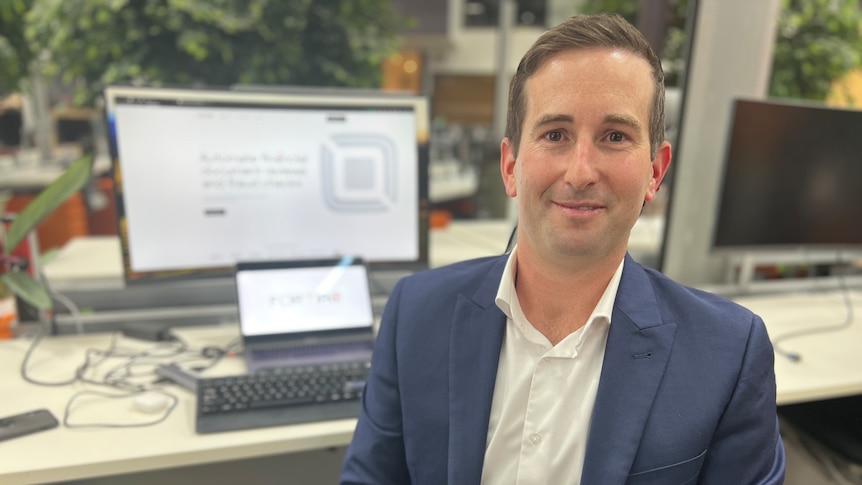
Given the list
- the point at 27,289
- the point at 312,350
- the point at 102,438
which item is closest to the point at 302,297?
the point at 312,350

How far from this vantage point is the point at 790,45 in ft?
8.50

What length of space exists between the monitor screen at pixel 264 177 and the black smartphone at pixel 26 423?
0.40 meters

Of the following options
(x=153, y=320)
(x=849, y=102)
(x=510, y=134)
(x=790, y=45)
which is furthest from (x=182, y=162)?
(x=849, y=102)

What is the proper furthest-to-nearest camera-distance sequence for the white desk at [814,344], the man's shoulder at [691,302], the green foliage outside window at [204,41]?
the green foliage outside window at [204,41]
the white desk at [814,344]
the man's shoulder at [691,302]

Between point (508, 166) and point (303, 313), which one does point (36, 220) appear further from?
point (508, 166)

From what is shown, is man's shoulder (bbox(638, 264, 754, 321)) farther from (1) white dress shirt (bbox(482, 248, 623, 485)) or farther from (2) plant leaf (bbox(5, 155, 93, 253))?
(2) plant leaf (bbox(5, 155, 93, 253))

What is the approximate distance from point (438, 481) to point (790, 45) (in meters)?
2.67

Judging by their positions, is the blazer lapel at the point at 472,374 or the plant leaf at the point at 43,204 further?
the plant leaf at the point at 43,204

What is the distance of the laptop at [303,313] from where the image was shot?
1395 mm

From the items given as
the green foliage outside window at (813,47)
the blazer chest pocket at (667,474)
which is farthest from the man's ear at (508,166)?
the green foliage outside window at (813,47)

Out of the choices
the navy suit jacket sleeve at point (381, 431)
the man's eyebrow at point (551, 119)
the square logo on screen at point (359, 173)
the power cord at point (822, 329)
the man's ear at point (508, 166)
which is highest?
the man's eyebrow at point (551, 119)

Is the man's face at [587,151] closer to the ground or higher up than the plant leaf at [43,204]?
higher up

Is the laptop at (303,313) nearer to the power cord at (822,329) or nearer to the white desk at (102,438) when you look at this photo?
the white desk at (102,438)

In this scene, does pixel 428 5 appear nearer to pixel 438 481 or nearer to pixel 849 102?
pixel 849 102
